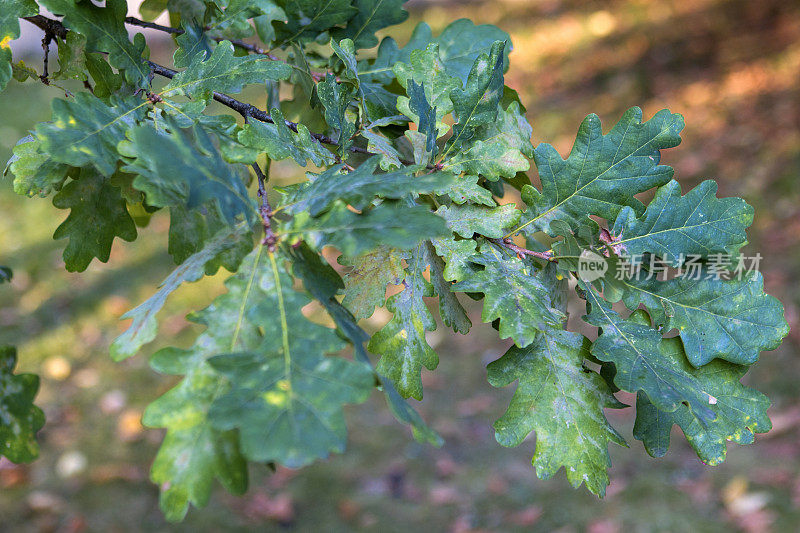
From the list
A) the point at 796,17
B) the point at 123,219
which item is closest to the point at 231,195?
the point at 123,219

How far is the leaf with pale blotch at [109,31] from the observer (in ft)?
3.70

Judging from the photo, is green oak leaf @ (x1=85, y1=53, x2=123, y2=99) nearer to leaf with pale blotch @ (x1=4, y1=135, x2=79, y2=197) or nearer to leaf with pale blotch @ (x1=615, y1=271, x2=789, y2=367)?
leaf with pale blotch @ (x1=4, y1=135, x2=79, y2=197)

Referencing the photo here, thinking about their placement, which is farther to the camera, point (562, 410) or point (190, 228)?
point (190, 228)

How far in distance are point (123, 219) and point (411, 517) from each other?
250 cm

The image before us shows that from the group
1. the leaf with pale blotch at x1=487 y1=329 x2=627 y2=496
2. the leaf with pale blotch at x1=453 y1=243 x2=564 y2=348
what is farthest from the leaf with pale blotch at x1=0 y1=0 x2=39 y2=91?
the leaf with pale blotch at x1=487 y1=329 x2=627 y2=496

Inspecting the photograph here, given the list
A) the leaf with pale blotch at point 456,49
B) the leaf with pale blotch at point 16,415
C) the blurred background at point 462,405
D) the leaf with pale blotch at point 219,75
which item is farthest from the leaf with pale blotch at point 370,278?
the blurred background at point 462,405

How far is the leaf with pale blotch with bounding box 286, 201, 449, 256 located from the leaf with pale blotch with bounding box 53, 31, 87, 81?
0.63 metres

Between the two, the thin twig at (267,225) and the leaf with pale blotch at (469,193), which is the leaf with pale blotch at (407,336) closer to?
the leaf with pale blotch at (469,193)

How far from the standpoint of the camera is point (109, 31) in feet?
3.79

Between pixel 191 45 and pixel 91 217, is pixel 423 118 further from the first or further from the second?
pixel 91 217

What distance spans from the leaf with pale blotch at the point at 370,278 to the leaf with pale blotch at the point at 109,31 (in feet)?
1.60

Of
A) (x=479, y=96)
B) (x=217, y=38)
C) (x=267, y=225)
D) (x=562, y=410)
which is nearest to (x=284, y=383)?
(x=267, y=225)

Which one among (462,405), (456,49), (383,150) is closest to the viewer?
(383,150)

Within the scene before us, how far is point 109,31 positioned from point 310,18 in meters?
0.39
